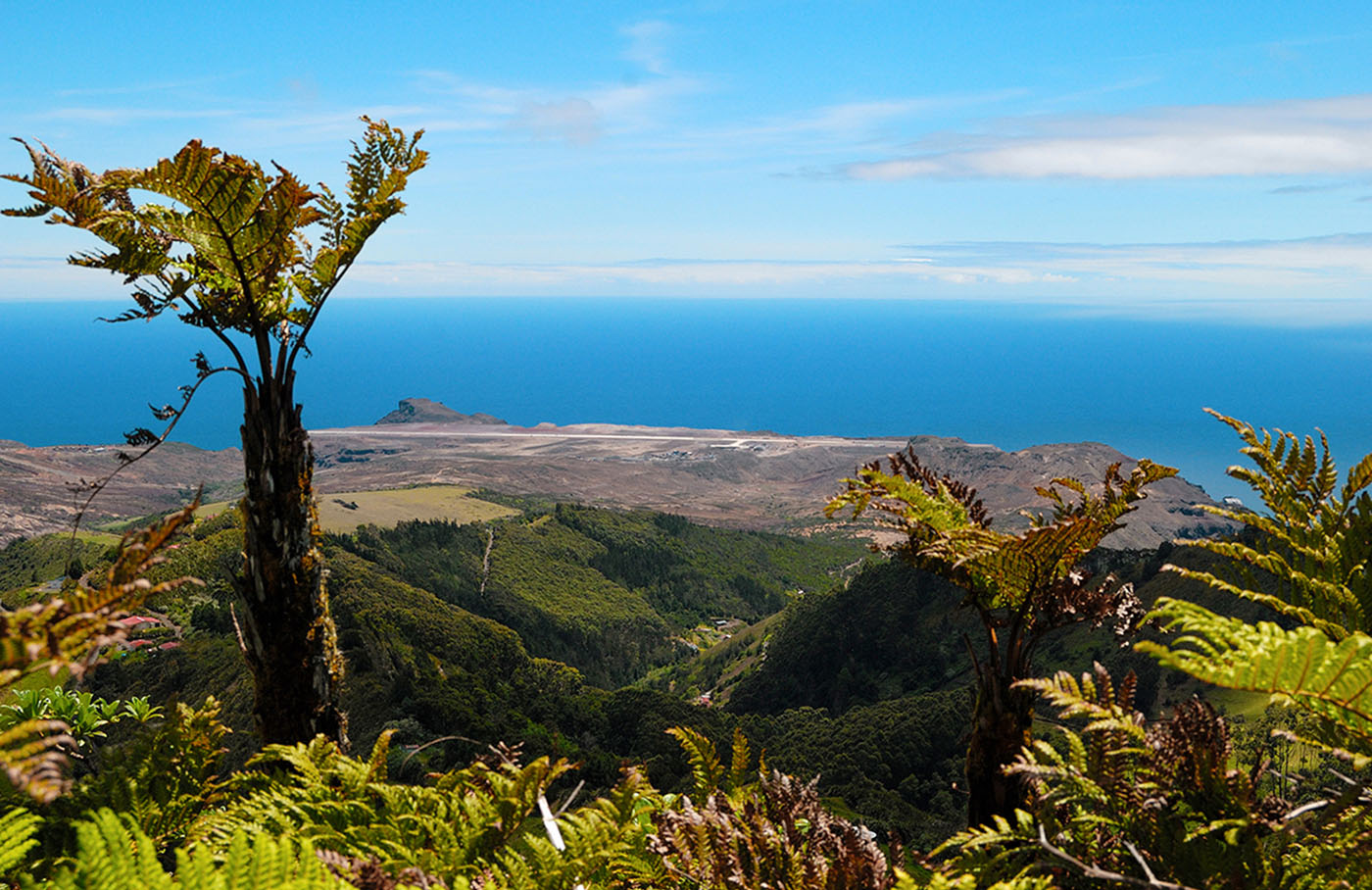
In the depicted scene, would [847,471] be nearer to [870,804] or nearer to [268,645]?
[870,804]

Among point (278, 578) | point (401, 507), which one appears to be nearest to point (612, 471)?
point (401, 507)

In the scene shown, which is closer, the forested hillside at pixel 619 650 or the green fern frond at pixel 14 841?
the green fern frond at pixel 14 841

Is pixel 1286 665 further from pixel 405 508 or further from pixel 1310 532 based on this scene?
pixel 405 508

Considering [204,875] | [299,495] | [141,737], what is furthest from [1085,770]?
[299,495]

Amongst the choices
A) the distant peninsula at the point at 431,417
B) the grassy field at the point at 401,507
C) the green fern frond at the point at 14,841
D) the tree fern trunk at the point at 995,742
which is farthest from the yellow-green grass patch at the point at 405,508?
the distant peninsula at the point at 431,417

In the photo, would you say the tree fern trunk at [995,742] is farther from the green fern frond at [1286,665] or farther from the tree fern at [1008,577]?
the green fern frond at [1286,665]

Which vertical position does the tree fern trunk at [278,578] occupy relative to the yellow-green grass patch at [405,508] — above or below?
above

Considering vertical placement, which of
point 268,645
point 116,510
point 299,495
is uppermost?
point 299,495
